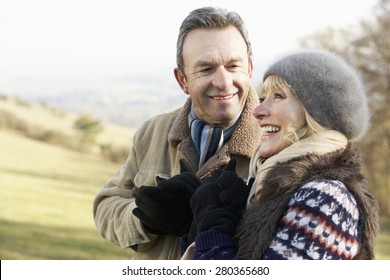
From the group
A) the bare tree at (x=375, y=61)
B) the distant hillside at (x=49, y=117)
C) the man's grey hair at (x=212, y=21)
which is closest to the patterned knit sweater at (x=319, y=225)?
the man's grey hair at (x=212, y=21)

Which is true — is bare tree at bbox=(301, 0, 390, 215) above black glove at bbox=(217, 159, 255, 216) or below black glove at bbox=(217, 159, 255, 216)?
below

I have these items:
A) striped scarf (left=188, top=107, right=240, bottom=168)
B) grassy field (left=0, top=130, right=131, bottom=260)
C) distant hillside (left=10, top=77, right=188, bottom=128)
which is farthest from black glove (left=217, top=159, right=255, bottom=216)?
distant hillside (left=10, top=77, right=188, bottom=128)

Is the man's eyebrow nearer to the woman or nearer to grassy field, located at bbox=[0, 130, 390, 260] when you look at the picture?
the woman

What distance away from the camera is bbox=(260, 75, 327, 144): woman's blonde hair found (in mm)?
2121

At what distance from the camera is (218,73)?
2738mm

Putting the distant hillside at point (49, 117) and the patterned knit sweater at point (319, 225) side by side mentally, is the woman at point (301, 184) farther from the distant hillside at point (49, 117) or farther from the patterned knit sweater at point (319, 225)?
the distant hillside at point (49, 117)

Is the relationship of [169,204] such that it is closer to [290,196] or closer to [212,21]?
[290,196]

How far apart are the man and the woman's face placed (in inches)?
16.9

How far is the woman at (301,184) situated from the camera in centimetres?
191

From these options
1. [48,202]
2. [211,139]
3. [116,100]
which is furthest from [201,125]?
[116,100]

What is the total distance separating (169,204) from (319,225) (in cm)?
79

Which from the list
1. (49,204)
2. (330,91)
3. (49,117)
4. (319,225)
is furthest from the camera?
(49,117)

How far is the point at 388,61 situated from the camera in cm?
1764
